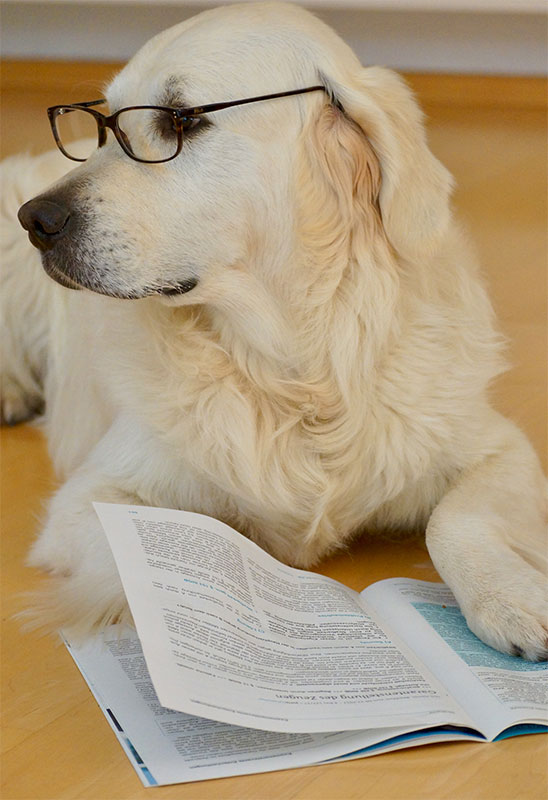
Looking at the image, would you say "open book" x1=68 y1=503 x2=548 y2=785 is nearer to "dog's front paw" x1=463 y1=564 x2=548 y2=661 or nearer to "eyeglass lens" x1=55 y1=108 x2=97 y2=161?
"dog's front paw" x1=463 y1=564 x2=548 y2=661

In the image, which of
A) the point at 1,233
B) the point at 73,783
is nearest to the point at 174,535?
the point at 73,783

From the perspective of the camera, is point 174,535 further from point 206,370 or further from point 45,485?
point 45,485

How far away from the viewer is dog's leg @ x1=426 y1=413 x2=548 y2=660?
1302 millimetres

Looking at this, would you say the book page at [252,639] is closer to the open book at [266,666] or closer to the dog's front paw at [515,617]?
the open book at [266,666]

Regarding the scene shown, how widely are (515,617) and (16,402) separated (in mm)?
1381

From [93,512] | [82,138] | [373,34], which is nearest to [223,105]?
[93,512]

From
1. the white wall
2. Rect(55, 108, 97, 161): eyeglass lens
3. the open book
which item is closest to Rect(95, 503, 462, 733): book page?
the open book

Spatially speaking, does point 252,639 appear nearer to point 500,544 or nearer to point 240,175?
point 500,544

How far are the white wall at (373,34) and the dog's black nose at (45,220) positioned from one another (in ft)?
16.0

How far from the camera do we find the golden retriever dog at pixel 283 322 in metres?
1.40

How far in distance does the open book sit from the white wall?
5.07 metres

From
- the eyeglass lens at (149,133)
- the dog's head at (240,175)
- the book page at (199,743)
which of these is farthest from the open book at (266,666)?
the eyeglass lens at (149,133)

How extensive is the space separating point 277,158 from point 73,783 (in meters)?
0.86

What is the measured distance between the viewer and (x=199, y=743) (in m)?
1.16
